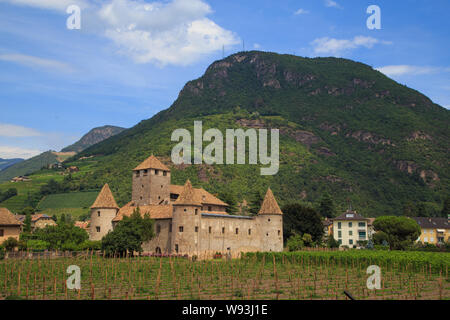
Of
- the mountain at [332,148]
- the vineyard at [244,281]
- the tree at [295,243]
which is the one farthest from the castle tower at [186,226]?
the mountain at [332,148]

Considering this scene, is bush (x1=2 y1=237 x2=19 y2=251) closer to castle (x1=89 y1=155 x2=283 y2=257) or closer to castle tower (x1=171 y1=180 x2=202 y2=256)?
castle (x1=89 y1=155 x2=283 y2=257)

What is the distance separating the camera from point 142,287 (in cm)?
2844

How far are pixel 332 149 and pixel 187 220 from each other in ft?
372

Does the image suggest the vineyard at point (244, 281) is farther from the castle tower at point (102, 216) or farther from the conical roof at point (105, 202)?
the conical roof at point (105, 202)

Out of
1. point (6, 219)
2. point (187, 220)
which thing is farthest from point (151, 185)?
point (6, 219)

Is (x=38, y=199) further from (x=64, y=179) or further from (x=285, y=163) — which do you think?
(x=285, y=163)

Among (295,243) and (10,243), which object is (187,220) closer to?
(295,243)

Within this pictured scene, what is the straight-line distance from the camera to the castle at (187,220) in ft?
182

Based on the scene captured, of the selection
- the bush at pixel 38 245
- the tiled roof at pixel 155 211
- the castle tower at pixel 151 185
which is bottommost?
the bush at pixel 38 245

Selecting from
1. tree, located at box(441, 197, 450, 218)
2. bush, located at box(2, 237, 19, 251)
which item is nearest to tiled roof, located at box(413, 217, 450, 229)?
tree, located at box(441, 197, 450, 218)

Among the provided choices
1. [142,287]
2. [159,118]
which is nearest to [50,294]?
[142,287]

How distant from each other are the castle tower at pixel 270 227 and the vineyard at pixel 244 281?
12431mm

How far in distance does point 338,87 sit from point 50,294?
7375 inches
